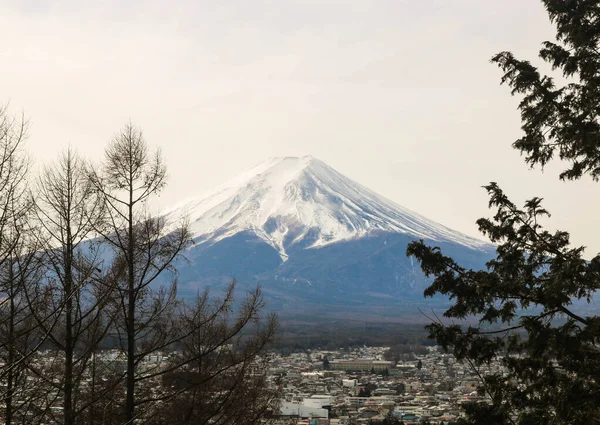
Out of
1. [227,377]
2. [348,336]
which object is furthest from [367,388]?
[348,336]

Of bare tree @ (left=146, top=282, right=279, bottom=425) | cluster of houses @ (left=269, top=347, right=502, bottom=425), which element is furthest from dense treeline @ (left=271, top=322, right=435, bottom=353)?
bare tree @ (left=146, top=282, right=279, bottom=425)

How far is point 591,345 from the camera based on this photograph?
10.9 m

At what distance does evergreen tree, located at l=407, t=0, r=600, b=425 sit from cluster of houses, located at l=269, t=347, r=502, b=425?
10309mm

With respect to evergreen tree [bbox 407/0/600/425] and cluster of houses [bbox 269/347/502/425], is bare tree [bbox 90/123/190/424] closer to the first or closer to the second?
evergreen tree [bbox 407/0/600/425]

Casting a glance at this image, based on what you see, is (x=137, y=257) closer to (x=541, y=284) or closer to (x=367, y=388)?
(x=541, y=284)

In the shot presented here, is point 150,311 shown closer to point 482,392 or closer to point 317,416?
point 482,392

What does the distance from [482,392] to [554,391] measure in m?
1.00

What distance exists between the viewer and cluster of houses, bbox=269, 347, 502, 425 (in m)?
39.1

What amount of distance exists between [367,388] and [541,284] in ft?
162

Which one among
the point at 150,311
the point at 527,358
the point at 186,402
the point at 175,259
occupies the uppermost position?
the point at 175,259

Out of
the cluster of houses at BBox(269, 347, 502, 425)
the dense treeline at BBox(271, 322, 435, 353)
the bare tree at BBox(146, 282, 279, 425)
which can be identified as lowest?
the dense treeline at BBox(271, 322, 435, 353)

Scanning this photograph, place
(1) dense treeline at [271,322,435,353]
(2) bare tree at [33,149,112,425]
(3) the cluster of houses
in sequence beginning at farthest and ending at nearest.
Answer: (1) dense treeline at [271,322,435,353], (3) the cluster of houses, (2) bare tree at [33,149,112,425]

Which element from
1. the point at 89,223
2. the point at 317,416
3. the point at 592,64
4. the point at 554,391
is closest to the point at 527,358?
the point at 554,391

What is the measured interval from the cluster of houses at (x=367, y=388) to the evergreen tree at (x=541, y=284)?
33.8ft
